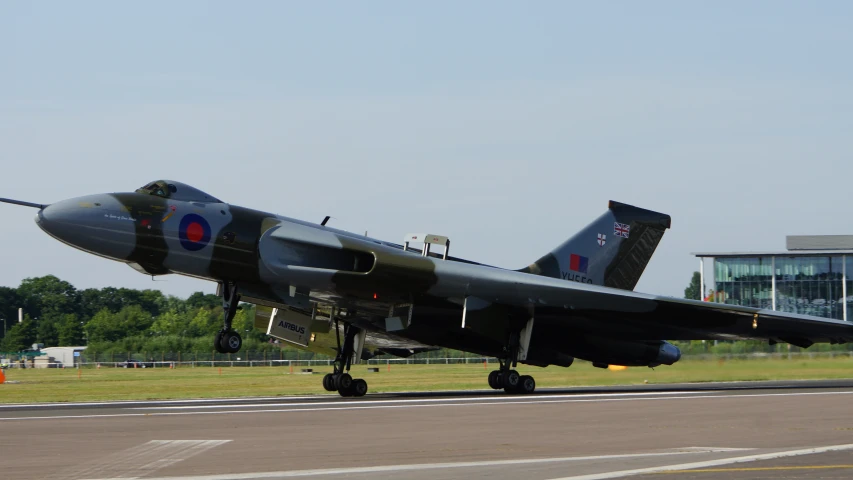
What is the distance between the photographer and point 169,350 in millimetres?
69625

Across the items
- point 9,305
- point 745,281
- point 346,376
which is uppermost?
point 9,305

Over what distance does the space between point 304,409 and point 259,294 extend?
407 centimetres

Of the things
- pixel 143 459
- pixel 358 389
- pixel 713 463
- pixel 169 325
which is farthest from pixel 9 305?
pixel 713 463

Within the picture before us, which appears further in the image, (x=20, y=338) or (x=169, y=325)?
(x=20, y=338)

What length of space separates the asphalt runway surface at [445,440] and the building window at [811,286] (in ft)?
154

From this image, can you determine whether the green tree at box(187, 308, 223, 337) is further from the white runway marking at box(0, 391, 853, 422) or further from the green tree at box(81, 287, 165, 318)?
the white runway marking at box(0, 391, 853, 422)

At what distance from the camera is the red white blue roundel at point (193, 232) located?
19.6 metres

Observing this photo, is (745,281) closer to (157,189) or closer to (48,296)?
(157,189)

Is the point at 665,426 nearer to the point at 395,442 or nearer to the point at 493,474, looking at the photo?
the point at 395,442

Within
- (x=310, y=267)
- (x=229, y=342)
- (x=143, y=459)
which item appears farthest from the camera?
(x=310, y=267)

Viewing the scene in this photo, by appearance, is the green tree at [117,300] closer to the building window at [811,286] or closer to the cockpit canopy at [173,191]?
the building window at [811,286]

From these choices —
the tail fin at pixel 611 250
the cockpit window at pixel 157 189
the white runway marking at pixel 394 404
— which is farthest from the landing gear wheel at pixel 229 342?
the tail fin at pixel 611 250

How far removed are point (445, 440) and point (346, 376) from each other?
10798 mm

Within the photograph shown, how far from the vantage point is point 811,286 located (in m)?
63.4
